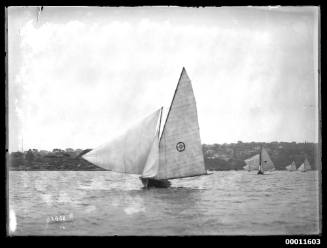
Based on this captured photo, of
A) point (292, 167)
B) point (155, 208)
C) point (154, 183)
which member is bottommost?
point (155, 208)

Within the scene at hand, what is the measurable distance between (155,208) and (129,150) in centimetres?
127

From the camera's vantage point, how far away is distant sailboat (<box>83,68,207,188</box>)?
984 centimetres

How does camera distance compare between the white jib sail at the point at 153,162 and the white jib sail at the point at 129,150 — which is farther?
the white jib sail at the point at 153,162

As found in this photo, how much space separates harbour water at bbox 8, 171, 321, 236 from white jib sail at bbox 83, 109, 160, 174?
374 mm

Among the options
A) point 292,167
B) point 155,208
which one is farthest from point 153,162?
point 292,167

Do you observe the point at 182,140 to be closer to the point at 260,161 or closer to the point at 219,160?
the point at 219,160

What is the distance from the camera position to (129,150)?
1048 cm

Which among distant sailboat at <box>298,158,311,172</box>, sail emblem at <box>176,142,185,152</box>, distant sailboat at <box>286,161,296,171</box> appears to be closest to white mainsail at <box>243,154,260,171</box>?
distant sailboat at <box>286,161,296,171</box>

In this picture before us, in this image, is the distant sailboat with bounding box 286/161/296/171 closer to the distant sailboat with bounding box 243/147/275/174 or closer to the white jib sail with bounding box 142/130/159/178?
the distant sailboat with bounding box 243/147/275/174

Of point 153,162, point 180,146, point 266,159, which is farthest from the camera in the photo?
point 180,146

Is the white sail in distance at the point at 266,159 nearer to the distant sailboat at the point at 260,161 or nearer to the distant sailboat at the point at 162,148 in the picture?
the distant sailboat at the point at 260,161

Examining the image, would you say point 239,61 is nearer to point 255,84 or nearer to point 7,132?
point 255,84

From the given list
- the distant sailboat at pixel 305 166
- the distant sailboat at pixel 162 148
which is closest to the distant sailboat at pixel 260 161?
the distant sailboat at pixel 305 166

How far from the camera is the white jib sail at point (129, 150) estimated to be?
9.83 meters
